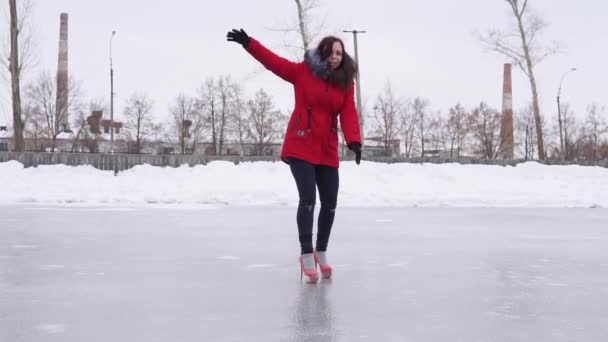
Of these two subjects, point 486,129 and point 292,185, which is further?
point 486,129

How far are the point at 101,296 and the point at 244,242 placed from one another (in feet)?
9.73

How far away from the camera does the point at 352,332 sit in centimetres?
319

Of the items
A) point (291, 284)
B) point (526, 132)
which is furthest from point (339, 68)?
point (526, 132)

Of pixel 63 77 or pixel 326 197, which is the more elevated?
pixel 63 77

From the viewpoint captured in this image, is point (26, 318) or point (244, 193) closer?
point (26, 318)

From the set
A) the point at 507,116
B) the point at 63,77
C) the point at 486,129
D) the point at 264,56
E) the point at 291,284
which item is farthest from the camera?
the point at 486,129

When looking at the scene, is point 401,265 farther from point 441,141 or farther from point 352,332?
point 441,141

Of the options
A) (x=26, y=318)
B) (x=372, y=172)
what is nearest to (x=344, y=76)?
(x=26, y=318)

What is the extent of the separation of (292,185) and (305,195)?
1156 centimetres

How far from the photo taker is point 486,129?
6556 cm

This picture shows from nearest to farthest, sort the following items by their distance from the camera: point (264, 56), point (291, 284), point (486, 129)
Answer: point (291, 284)
point (264, 56)
point (486, 129)

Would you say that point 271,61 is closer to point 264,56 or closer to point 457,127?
point 264,56

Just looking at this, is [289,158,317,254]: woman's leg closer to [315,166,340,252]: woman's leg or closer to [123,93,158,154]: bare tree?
[315,166,340,252]: woman's leg

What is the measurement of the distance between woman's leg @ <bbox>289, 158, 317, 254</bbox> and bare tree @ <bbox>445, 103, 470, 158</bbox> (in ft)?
211
